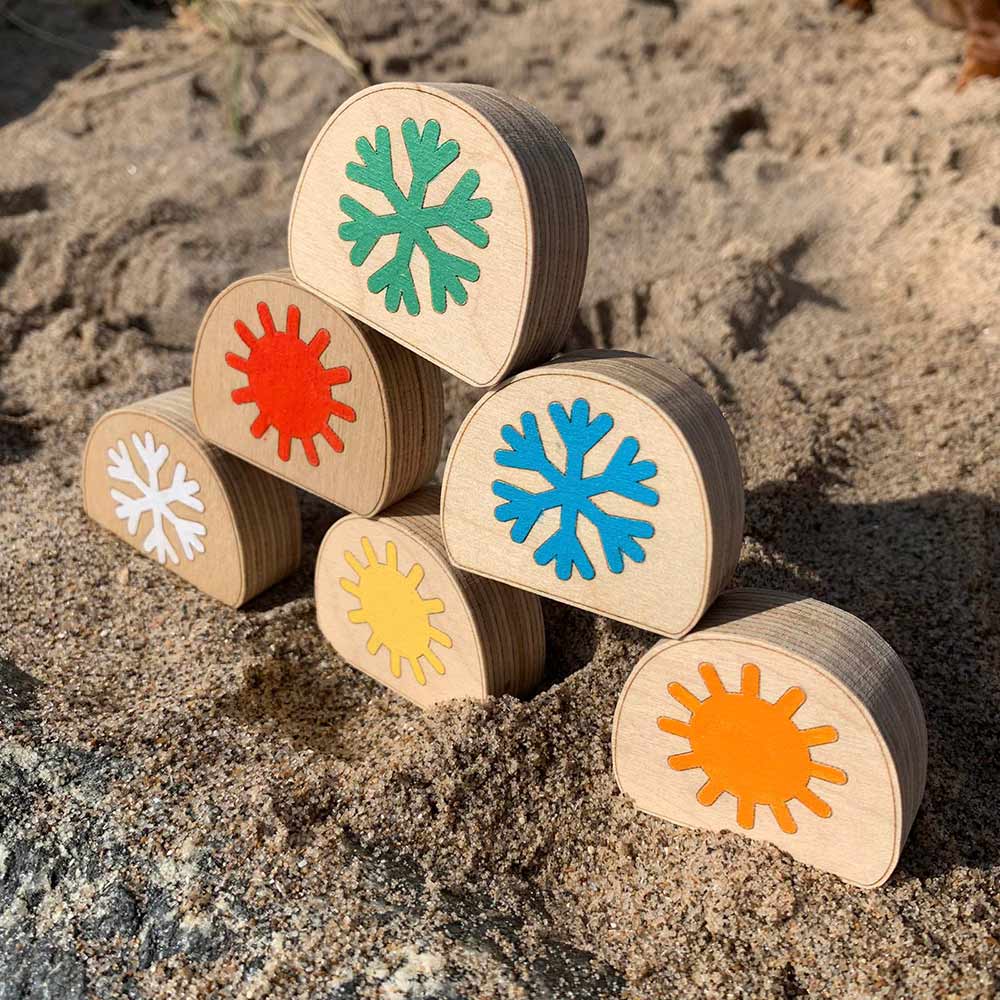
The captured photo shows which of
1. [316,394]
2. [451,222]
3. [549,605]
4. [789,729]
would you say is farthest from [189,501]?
[789,729]

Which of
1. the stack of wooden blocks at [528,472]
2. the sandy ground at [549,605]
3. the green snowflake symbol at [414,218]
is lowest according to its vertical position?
the sandy ground at [549,605]

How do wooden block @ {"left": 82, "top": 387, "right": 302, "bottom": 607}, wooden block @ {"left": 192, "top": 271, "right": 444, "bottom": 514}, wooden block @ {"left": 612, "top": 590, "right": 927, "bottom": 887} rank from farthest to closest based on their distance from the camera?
wooden block @ {"left": 82, "top": 387, "right": 302, "bottom": 607} → wooden block @ {"left": 192, "top": 271, "right": 444, "bottom": 514} → wooden block @ {"left": 612, "top": 590, "right": 927, "bottom": 887}

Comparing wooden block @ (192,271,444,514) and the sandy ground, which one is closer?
the sandy ground

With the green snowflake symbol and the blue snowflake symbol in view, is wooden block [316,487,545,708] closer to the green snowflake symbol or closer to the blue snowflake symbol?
the blue snowflake symbol

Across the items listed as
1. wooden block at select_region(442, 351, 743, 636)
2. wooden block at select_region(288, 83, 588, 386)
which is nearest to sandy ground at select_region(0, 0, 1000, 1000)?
wooden block at select_region(442, 351, 743, 636)

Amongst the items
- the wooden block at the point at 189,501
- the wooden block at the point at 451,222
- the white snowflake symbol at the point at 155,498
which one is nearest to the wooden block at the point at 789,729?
the wooden block at the point at 451,222

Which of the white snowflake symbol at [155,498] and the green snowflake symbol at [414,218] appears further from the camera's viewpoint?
the white snowflake symbol at [155,498]

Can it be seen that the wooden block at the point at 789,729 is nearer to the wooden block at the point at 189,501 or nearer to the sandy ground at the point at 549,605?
the sandy ground at the point at 549,605
